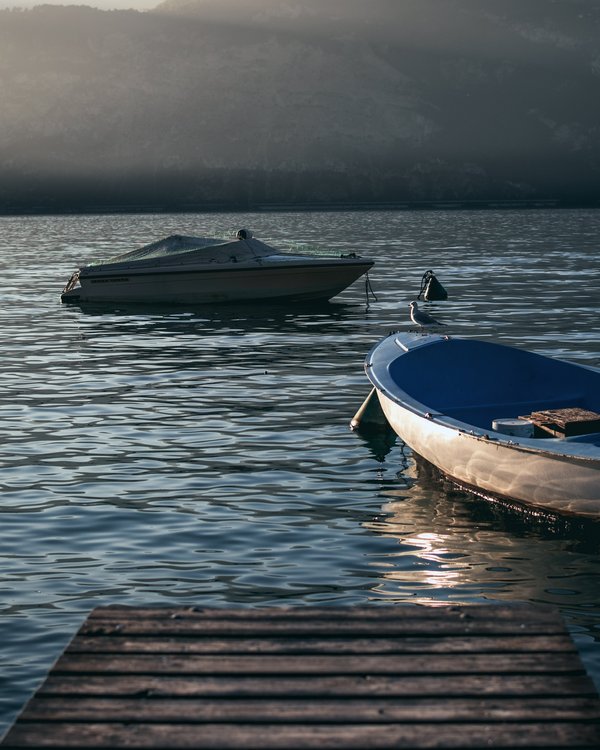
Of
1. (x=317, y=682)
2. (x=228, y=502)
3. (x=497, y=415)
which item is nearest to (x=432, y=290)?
(x=497, y=415)

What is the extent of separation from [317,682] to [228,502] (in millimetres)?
8886

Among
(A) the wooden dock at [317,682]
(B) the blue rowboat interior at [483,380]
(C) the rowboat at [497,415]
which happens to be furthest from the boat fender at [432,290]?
(A) the wooden dock at [317,682]

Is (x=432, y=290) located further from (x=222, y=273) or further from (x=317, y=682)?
(x=317, y=682)

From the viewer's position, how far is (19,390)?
25531 millimetres

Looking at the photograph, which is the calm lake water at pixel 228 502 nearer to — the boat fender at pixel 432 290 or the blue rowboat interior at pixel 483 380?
the blue rowboat interior at pixel 483 380

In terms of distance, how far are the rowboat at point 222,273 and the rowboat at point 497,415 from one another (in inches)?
793

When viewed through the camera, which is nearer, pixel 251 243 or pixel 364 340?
pixel 364 340

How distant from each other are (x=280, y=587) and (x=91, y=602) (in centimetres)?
189

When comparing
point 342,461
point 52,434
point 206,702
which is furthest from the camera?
point 52,434

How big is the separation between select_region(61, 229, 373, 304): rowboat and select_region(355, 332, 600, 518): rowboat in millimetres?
20136

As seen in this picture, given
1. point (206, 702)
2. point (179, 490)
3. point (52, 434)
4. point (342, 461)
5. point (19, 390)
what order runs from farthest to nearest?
point (19, 390)
point (52, 434)
point (342, 461)
point (179, 490)
point (206, 702)

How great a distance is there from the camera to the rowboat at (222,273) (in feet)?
136

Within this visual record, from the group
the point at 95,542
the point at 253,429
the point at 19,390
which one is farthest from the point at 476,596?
the point at 19,390

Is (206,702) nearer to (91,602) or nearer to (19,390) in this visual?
(91,602)
